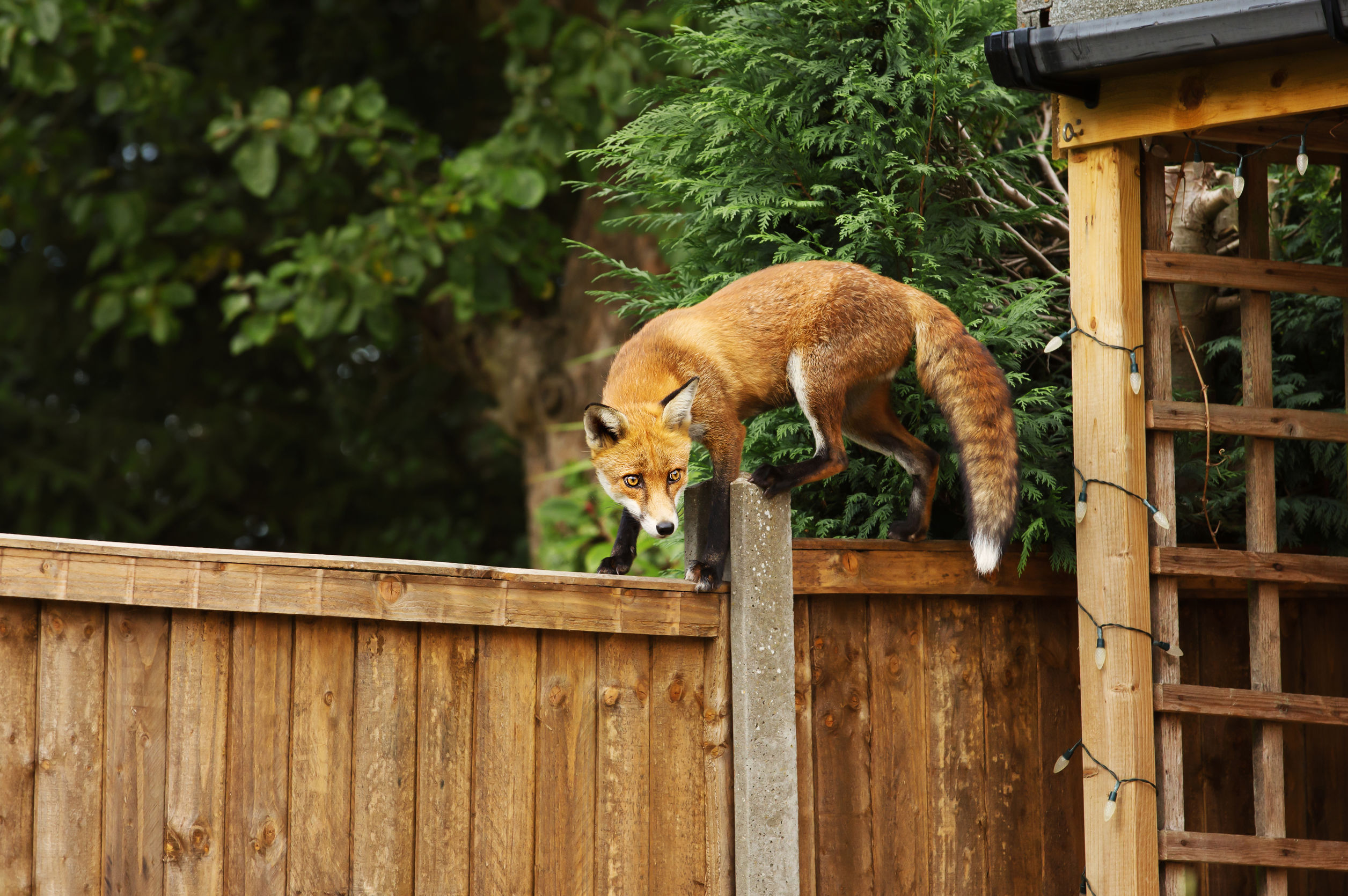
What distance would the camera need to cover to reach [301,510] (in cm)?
963

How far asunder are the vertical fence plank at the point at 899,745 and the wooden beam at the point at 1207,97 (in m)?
1.48

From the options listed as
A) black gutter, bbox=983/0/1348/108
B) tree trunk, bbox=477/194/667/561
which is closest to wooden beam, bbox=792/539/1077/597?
black gutter, bbox=983/0/1348/108

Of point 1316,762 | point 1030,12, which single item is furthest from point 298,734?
point 1316,762

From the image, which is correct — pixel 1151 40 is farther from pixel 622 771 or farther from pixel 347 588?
pixel 347 588

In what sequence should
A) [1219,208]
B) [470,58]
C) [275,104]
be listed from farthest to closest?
[470,58] < [275,104] < [1219,208]

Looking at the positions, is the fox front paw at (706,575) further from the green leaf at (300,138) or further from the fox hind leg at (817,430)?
the green leaf at (300,138)

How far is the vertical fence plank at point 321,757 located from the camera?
2.79 meters

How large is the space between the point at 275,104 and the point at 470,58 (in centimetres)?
299

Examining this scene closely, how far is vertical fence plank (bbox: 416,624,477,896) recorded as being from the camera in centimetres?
292

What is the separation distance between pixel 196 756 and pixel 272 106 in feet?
15.9

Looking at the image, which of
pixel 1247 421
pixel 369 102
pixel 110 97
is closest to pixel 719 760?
pixel 1247 421

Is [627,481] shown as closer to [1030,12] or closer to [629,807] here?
[629,807]

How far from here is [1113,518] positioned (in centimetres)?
338

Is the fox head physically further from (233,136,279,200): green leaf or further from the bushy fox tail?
(233,136,279,200): green leaf
